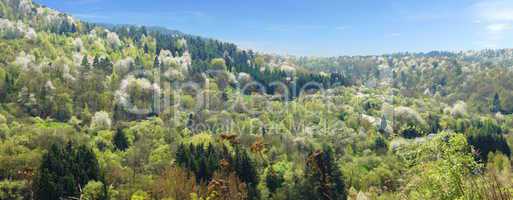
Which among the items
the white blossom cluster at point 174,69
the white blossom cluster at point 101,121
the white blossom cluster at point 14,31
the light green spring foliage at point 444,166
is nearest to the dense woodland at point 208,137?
the light green spring foliage at point 444,166

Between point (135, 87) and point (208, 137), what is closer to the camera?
point (208, 137)

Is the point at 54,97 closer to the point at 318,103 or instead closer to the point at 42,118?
the point at 42,118

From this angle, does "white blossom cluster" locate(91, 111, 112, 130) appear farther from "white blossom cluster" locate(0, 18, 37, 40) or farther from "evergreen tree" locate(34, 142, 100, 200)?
"white blossom cluster" locate(0, 18, 37, 40)

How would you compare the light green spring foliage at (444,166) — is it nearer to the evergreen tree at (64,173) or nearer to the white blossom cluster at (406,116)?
the evergreen tree at (64,173)

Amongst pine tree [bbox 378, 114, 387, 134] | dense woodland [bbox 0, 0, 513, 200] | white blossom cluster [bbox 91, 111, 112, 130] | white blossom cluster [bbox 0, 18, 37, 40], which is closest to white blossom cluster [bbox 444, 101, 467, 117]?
dense woodland [bbox 0, 0, 513, 200]

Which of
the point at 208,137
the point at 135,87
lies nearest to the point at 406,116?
the point at 208,137

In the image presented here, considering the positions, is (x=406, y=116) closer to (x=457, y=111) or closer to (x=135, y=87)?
(x=457, y=111)

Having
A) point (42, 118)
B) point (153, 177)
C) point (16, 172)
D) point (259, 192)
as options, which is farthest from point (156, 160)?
point (42, 118)
